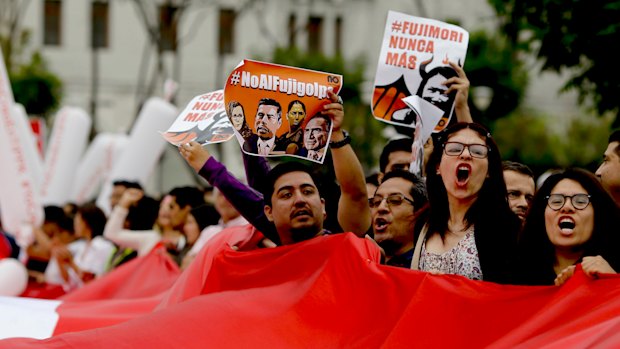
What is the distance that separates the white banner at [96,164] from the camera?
19.5 meters

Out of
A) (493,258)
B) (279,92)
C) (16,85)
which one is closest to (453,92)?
(279,92)

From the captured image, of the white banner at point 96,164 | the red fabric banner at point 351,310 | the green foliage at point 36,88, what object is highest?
the red fabric banner at point 351,310

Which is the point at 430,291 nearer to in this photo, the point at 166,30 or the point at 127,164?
the point at 127,164

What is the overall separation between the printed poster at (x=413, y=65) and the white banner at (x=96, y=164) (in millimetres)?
12814

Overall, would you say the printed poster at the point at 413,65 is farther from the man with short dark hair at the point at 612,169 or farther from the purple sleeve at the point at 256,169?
the man with short dark hair at the point at 612,169

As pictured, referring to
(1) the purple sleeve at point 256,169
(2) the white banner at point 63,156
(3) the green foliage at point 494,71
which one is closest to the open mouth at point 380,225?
(1) the purple sleeve at point 256,169

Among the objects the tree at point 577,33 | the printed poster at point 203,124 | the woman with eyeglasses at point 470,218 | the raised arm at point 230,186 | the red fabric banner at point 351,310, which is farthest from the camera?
the tree at point 577,33

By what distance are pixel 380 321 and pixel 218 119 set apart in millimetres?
1707

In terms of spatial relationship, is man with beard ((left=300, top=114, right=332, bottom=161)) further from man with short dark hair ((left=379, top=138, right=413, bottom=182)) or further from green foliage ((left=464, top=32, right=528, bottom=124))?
green foliage ((left=464, top=32, right=528, bottom=124))

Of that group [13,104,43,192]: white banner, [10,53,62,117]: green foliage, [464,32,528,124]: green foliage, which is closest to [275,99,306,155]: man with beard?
[13,104,43,192]: white banner

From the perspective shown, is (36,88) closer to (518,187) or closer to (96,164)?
(96,164)

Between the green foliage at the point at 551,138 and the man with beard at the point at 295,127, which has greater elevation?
the man with beard at the point at 295,127

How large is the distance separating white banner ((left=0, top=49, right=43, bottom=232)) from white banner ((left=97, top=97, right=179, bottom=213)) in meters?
2.79

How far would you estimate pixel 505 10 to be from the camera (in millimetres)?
10461
